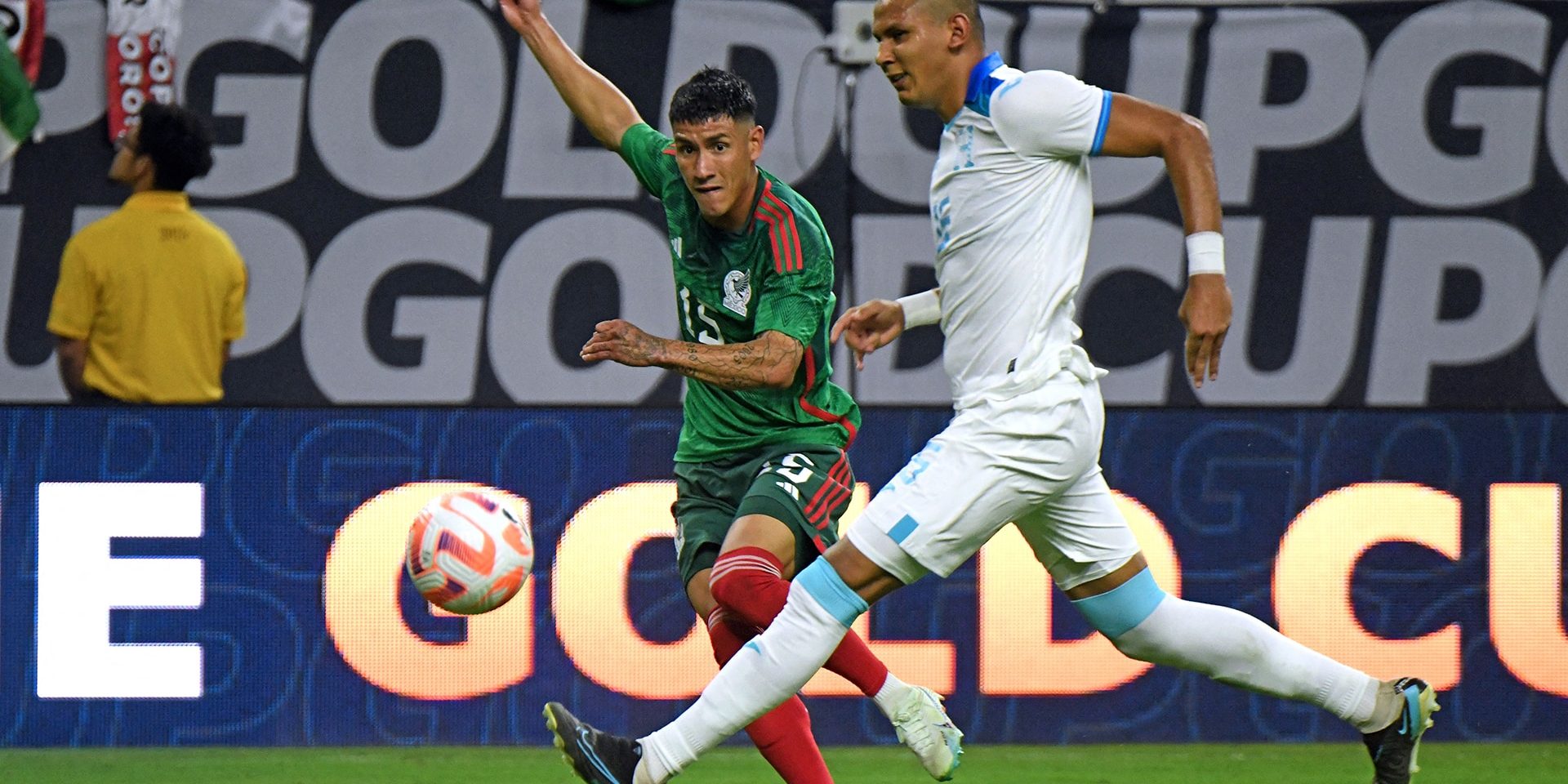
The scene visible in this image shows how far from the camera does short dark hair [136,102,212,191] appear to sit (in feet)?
22.1

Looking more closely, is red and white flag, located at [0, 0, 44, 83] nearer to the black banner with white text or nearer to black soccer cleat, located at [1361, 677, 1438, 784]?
the black banner with white text

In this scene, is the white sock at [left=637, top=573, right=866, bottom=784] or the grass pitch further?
the grass pitch

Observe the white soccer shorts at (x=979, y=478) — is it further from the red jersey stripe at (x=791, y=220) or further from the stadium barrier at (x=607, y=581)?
the stadium barrier at (x=607, y=581)

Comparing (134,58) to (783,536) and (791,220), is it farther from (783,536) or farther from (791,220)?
(783,536)

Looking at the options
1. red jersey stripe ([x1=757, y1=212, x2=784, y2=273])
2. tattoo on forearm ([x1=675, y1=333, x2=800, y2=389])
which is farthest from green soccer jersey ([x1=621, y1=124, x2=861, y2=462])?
tattoo on forearm ([x1=675, y1=333, x2=800, y2=389])

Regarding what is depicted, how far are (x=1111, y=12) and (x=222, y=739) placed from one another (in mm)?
4672

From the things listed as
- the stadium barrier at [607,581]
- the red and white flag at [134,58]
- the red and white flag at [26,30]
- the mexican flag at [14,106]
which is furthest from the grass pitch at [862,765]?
the red and white flag at [26,30]

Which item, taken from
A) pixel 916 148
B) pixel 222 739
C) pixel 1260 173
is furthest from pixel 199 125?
pixel 1260 173

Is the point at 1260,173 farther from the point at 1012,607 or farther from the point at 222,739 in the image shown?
the point at 222,739

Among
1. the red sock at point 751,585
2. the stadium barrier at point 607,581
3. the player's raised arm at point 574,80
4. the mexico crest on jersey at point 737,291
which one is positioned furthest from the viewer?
the stadium barrier at point 607,581

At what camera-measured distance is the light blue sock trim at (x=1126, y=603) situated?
4047 millimetres

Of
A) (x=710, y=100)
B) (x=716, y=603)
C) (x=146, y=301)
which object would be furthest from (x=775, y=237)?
(x=146, y=301)

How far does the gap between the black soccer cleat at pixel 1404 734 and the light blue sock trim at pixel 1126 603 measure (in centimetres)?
58

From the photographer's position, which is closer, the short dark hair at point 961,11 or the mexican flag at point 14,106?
the short dark hair at point 961,11
